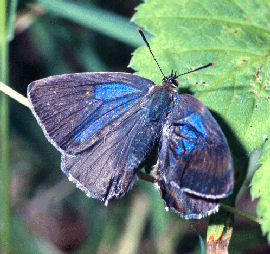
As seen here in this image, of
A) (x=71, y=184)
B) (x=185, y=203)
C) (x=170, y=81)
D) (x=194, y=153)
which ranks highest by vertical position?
(x=170, y=81)

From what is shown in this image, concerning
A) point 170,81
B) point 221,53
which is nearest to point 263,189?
point 170,81

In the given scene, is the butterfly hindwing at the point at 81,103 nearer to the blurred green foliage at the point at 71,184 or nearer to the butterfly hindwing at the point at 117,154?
the butterfly hindwing at the point at 117,154

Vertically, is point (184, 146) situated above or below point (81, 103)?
below

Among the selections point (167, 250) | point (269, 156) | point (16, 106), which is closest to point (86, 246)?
point (167, 250)

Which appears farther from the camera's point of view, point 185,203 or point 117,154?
point 117,154

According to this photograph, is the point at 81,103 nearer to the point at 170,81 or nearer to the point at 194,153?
the point at 170,81

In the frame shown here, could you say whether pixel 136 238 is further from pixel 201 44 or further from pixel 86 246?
pixel 201 44

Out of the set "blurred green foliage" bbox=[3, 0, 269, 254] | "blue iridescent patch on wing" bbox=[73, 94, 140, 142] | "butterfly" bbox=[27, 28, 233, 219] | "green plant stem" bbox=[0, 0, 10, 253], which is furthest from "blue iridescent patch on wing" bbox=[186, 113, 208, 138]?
"green plant stem" bbox=[0, 0, 10, 253]
